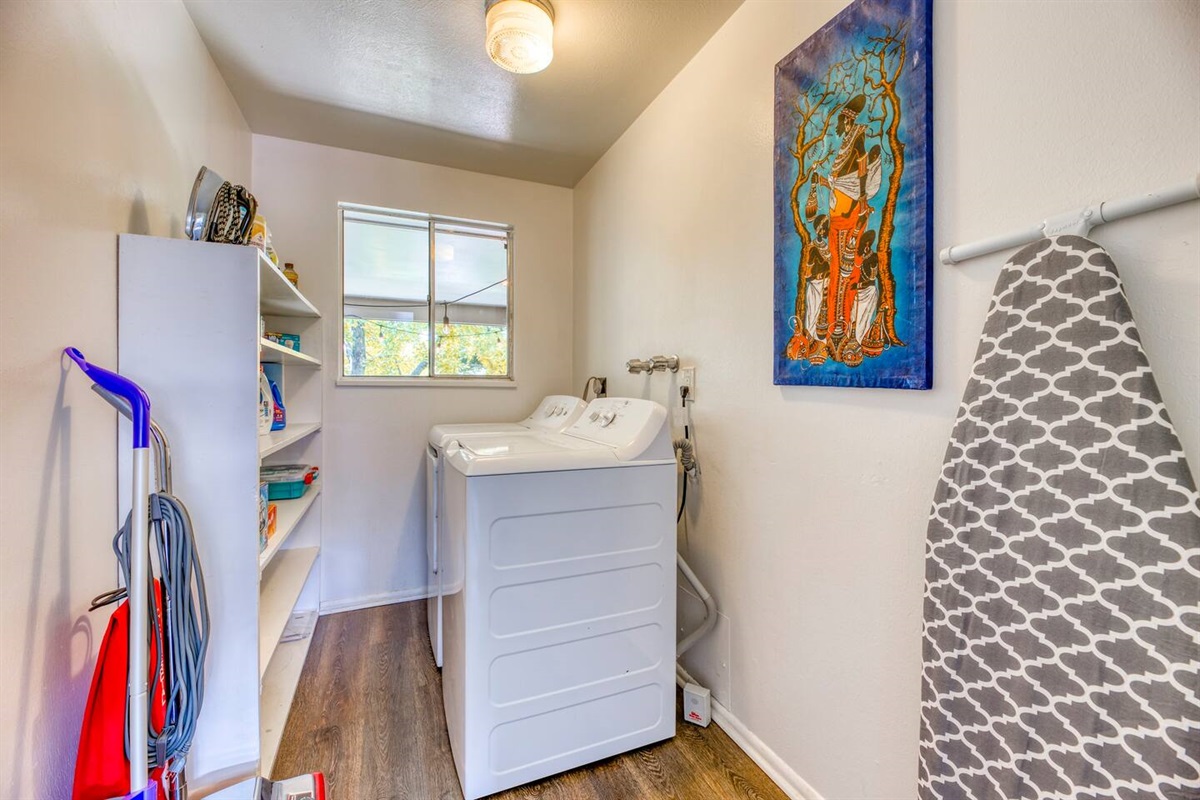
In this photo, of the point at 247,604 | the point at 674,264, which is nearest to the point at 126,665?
the point at 247,604

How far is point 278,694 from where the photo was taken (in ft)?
5.98

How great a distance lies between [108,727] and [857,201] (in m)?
1.94

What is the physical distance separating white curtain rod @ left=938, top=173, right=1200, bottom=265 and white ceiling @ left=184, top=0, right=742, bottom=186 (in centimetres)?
125

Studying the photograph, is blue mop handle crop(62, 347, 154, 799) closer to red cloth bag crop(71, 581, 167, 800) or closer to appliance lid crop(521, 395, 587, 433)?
red cloth bag crop(71, 581, 167, 800)

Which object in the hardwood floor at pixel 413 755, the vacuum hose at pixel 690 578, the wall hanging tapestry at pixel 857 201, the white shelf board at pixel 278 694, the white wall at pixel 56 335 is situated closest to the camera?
the white wall at pixel 56 335

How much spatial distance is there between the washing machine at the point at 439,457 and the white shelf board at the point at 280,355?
64cm

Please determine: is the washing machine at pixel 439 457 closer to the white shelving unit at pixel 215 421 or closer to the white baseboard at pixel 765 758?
the white shelving unit at pixel 215 421

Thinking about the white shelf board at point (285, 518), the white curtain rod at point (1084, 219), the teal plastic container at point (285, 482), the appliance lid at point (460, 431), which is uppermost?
the white curtain rod at point (1084, 219)

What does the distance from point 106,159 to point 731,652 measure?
2210 millimetres

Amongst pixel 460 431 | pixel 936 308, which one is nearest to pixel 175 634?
pixel 460 431

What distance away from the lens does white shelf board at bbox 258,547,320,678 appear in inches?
59.7

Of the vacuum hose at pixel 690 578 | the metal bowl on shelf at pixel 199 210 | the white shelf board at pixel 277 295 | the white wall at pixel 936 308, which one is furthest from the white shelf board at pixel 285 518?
the white wall at pixel 936 308

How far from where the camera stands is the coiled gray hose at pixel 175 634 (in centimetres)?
98

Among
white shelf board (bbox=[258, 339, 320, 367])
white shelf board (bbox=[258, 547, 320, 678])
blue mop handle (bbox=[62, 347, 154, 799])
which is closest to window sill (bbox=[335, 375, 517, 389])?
white shelf board (bbox=[258, 339, 320, 367])
